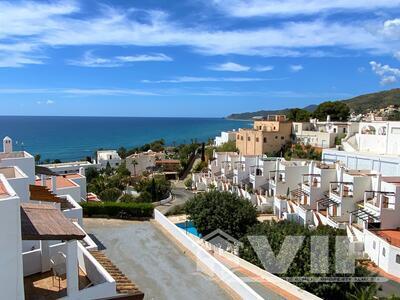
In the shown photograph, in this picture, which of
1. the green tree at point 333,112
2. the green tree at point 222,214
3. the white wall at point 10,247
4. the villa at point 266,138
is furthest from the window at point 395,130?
the white wall at point 10,247

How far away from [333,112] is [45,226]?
238ft

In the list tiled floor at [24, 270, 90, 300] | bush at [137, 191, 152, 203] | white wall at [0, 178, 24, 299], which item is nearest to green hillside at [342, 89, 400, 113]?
bush at [137, 191, 152, 203]

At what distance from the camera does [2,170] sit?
1333cm

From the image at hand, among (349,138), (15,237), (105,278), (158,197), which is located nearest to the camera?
(15,237)

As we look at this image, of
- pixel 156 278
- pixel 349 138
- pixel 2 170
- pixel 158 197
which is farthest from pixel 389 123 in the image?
pixel 2 170

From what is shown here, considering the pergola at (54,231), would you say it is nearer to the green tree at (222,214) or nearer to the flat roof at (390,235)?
the green tree at (222,214)

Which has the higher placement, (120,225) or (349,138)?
(349,138)

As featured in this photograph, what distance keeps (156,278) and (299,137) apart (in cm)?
4963

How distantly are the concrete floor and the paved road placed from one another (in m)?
14.7

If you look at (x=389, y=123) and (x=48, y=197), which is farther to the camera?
(x=389, y=123)

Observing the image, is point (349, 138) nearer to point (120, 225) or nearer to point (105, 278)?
point (120, 225)

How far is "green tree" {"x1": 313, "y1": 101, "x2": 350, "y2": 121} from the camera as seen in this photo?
7344 cm

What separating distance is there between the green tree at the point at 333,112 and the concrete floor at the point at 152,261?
58574mm

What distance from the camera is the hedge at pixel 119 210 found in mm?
24547
